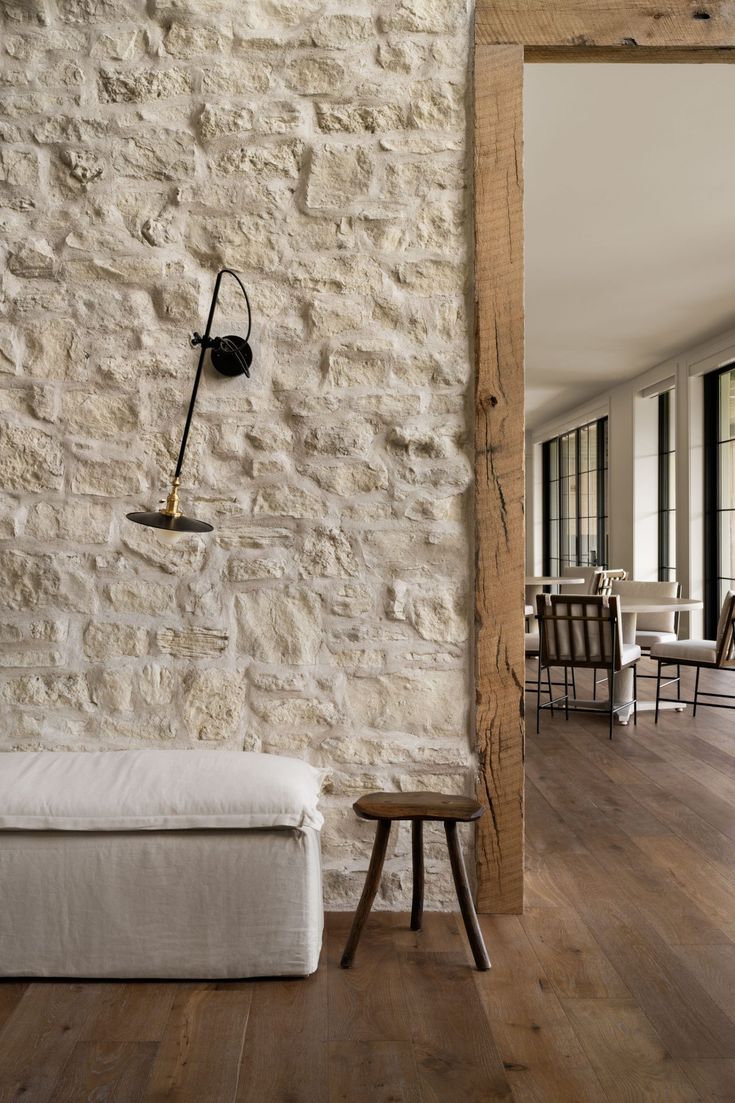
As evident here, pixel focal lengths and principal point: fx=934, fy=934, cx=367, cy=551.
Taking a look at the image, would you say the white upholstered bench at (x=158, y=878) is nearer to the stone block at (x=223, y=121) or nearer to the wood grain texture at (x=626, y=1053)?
the wood grain texture at (x=626, y=1053)

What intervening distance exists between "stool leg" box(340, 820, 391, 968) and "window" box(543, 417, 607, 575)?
31.1 feet

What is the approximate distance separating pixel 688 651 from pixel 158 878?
4.18 meters

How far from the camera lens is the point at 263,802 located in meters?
2.31

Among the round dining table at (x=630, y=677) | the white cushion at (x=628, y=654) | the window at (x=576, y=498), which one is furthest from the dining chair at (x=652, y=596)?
the window at (x=576, y=498)

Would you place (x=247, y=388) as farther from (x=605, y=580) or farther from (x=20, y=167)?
(x=605, y=580)

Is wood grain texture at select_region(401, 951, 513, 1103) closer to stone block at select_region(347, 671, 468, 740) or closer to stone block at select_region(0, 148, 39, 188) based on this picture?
stone block at select_region(347, 671, 468, 740)

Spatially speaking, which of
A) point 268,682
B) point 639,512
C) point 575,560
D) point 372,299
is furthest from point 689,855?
point 575,560

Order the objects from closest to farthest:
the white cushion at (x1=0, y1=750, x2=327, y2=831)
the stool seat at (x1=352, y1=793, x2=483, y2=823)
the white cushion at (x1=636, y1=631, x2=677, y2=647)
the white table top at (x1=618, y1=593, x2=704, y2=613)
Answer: the white cushion at (x1=0, y1=750, x2=327, y2=831) → the stool seat at (x1=352, y1=793, x2=483, y2=823) → the white table top at (x1=618, y1=593, x2=704, y2=613) → the white cushion at (x1=636, y1=631, x2=677, y2=647)

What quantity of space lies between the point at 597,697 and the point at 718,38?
472cm

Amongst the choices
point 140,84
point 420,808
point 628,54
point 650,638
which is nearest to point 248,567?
point 420,808

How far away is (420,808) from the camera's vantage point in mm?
2412

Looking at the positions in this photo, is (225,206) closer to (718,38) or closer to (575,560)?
(718,38)

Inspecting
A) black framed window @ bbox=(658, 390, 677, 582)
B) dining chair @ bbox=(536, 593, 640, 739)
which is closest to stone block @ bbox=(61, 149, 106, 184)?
dining chair @ bbox=(536, 593, 640, 739)

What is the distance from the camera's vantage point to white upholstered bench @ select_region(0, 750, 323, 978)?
7.55 ft
